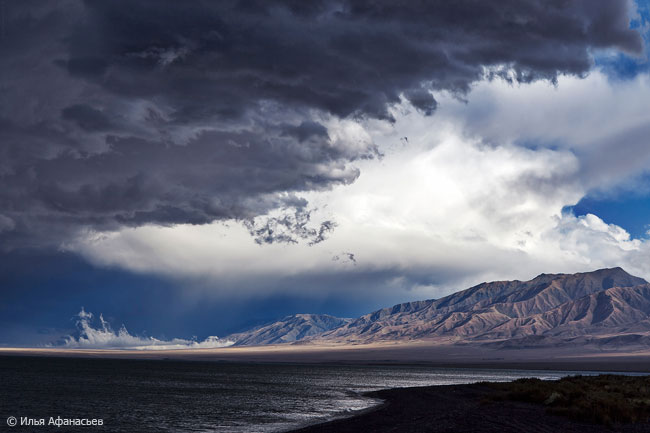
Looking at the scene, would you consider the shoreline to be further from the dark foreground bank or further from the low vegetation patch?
the low vegetation patch

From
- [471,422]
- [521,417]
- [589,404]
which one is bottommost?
[521,417]

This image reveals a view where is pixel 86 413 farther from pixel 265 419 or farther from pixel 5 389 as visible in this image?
pixel 5 389

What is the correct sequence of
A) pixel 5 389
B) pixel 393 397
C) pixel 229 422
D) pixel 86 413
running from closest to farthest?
pixel 229 422, pixel 86 413, pixel 393 397, pixel 5 389

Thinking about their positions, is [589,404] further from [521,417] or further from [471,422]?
[471,422]

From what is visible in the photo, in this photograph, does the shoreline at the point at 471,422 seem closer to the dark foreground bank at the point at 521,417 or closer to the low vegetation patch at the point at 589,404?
the dark foreground bank at the point at 521,417

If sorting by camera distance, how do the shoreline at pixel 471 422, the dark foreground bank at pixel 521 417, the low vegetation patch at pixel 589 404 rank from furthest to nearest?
the low vegetation patch at pixel 589 404
the dark foreground bank at pixel 521 417
the shoreline at pixel 471 422

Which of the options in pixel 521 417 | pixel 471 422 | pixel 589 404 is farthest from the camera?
pixel 589 404

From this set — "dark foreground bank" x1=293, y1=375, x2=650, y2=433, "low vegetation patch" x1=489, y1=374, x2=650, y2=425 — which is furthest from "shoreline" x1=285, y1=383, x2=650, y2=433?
"low vegetation patch" x1=489, y1=374, x2=650, y2=425

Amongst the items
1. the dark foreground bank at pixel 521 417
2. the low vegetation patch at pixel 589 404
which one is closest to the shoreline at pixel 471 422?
the dark foreground bank at pixel 521 417

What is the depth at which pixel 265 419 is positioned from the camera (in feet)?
170

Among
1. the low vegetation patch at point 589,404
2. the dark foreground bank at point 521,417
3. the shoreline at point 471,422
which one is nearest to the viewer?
the shoreline at point 471,422

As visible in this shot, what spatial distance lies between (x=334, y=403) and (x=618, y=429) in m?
37.4

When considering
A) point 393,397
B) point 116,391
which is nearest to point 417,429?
point 393,397

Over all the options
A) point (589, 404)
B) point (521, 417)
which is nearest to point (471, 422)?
point (521, 417)
